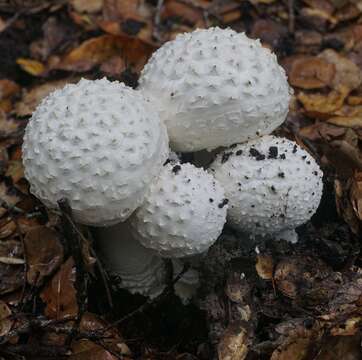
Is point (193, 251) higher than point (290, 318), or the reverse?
point (193, 251)

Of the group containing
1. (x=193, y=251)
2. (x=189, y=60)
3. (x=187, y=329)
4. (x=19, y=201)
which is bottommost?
(x=187, y=329)

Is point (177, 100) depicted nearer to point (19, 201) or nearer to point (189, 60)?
point (189, 60)

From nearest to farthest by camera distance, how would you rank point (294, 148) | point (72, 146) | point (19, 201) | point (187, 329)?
1. point (72, 146)
2. point (294, 148)
3. point (187, 329)
4. point (19, 201)

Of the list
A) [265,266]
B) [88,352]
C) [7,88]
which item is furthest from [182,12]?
[88,352]

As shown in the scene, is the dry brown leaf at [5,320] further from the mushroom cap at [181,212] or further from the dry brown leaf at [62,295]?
the mushroom cap at [181,212]

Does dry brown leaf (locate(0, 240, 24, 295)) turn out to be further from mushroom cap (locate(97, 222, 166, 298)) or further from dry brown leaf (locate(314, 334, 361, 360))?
dry brown leaf (locate(314, 334, 361, 360))

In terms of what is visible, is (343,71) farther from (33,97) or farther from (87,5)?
(33,97)

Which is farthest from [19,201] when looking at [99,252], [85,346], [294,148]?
[294,148]
